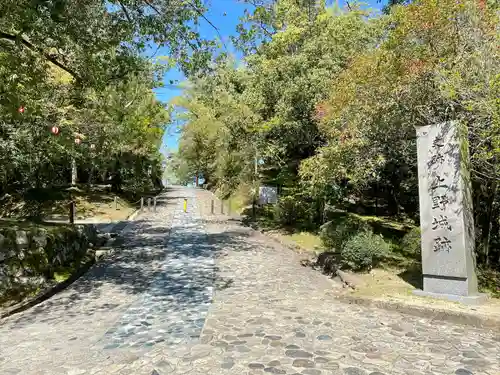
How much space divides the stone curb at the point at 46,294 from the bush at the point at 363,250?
678cm

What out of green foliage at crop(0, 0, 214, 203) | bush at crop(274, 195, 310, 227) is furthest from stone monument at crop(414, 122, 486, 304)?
bush at crop(274, 195, 310, 227)

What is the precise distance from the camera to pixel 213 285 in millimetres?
9594

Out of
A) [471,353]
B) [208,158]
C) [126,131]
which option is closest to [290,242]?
[471,353]

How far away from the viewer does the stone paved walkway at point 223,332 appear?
5129 millimetres

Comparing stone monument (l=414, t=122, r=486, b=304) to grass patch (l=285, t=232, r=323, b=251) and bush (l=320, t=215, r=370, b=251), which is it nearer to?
bush (l=320, t=215, r=370, b=251)

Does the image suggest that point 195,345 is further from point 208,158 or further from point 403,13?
point 208,158

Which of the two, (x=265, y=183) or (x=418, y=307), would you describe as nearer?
(x=418, y=307)

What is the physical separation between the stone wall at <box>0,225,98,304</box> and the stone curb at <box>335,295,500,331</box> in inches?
259

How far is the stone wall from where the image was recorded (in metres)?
8.34

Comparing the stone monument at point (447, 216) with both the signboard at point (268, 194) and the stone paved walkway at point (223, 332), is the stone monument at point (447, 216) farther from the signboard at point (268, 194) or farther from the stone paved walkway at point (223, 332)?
the signboard at point (268, 194)

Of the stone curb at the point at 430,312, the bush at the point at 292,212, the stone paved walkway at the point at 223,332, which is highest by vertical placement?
the bush at the point at 292,212

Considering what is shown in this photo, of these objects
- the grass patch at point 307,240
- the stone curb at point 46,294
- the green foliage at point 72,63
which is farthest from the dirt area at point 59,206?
the stone curb at point 46,294

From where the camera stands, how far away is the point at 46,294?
8.84 meters

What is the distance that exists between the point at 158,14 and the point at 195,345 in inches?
301
